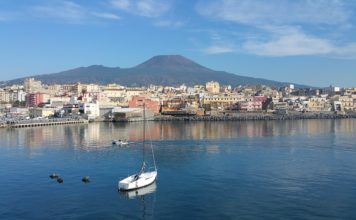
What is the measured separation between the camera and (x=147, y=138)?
34094mm

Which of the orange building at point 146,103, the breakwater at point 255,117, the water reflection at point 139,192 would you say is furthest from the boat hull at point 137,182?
the orange building at point 146,103

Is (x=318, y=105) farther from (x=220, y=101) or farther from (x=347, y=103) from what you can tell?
(x=220, y=101)

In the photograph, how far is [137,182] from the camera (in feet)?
53.2

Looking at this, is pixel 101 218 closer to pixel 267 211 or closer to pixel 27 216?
pixel 27 216

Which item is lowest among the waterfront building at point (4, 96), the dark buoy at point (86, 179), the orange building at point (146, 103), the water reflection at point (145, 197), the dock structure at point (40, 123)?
the water reflection at point (145, 197)

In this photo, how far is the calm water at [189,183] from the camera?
13.3 metres

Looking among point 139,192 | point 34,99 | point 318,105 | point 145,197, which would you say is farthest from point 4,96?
point 145,197

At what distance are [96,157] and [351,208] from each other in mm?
13591

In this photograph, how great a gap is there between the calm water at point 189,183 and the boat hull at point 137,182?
1.05ft

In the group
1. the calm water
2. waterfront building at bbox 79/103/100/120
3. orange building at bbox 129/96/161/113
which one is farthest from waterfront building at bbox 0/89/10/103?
the calm water

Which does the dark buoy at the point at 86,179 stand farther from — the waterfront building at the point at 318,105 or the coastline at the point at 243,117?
the waterfront building at the point at 318,105

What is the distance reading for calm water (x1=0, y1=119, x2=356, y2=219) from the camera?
43.8 feet

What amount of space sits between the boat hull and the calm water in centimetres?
32

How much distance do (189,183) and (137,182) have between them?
1896 mm
